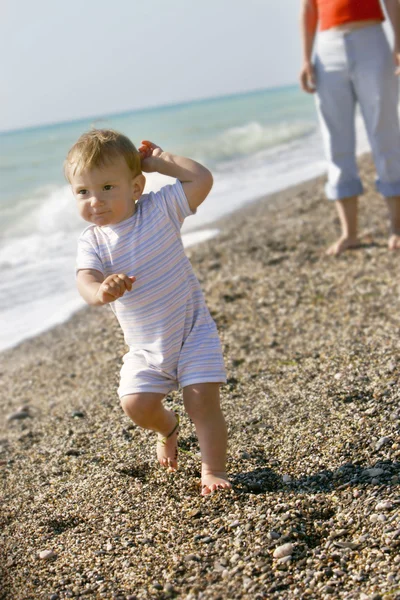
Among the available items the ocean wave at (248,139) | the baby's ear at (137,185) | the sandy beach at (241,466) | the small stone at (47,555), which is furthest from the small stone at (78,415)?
the ocean wave at (248,139)

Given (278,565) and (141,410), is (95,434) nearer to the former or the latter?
(141,410)

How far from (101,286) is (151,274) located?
325mm

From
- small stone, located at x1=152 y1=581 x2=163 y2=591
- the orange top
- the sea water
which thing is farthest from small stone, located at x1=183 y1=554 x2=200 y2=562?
the orange top

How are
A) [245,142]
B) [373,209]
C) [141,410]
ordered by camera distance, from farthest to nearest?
[245,142] → [373,209] → [141,410]

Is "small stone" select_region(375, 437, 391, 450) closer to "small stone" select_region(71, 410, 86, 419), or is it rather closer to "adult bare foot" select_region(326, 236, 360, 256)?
"small stone" select_region(71, 410, 86, 419)

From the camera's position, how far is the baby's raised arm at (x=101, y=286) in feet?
7.69

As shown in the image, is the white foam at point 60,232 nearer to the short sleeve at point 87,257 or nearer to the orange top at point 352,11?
the orange top at point 352,11

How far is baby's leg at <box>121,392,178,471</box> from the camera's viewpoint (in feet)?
8.77

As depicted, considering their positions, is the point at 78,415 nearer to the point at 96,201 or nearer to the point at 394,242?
the point at 96,201

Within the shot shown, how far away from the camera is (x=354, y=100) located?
5.37 meters

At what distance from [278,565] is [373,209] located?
499 centimetres

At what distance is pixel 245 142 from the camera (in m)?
19.6

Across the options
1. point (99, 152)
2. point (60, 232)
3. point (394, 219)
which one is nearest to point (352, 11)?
point (394, 219)

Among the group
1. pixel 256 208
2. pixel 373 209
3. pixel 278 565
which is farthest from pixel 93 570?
pixel 256 208
